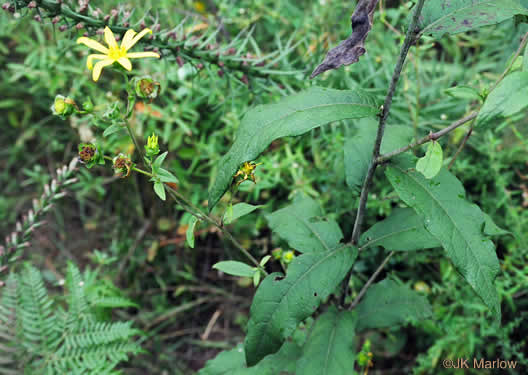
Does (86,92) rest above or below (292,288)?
above

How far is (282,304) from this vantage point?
989 millimetres

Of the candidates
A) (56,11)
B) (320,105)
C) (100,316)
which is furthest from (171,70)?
(320,105)

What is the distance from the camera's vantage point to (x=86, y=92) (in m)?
2.32

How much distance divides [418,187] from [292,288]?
1.26 ft

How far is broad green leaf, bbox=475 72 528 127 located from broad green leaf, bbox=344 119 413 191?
1.27 feet

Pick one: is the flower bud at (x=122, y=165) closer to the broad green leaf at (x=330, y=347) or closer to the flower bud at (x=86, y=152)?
the flower bud at (x=86, y=152)

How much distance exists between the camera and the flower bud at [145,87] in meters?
1.08

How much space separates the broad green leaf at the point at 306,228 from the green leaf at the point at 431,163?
370mm

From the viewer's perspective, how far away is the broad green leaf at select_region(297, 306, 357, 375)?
1.08m

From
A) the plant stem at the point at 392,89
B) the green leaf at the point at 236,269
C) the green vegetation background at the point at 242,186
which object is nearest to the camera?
the plant stem at the point at 392,89

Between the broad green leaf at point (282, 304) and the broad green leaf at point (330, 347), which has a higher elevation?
the broad green leaf at point (282, 304)

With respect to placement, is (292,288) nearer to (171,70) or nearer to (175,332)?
(175,332)
